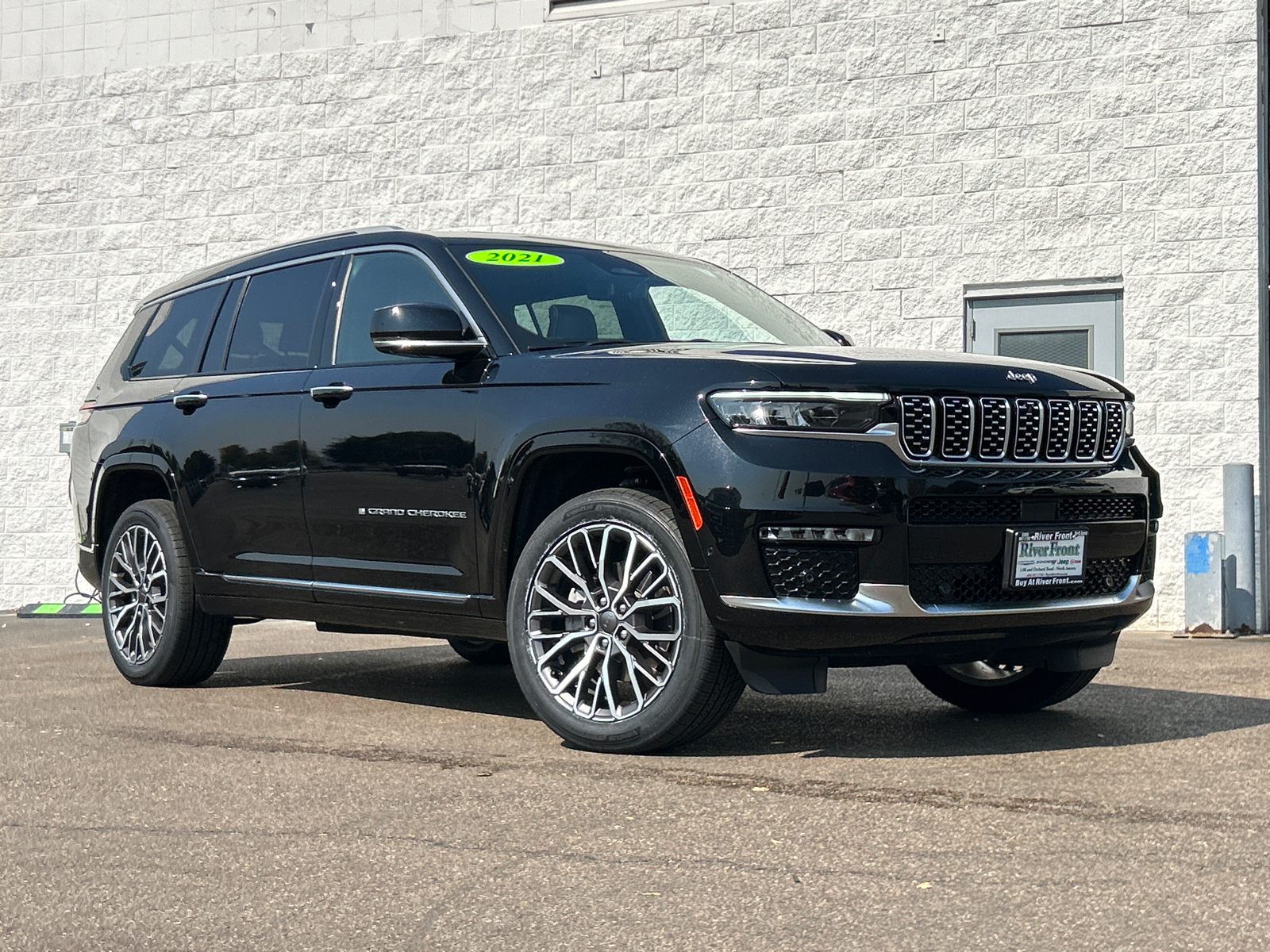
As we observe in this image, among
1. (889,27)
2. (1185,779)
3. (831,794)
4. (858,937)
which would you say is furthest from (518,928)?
(889,27)

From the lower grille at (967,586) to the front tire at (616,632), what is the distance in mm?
635

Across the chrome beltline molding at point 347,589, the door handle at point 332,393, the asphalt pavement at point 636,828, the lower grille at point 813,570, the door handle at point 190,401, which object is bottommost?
the asphalt pavement at point 636,828

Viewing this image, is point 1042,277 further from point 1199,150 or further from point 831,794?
point 831,794

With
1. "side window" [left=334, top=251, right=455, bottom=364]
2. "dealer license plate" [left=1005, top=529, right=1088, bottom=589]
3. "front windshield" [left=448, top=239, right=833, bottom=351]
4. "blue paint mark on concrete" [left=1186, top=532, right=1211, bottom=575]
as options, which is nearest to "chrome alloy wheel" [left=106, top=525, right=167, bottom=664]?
"side window" [left=334, top=251, right=455, bottom=364]

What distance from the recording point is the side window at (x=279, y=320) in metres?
6.62

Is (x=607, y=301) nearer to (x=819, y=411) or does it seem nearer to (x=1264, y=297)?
(x=819, y=411)

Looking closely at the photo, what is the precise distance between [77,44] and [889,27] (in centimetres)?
→ 733

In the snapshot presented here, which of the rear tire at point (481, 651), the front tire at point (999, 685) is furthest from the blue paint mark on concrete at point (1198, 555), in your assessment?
the rear tire at point (481, 651)

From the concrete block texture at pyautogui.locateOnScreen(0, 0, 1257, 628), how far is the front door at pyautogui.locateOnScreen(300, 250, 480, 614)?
568 centimetres

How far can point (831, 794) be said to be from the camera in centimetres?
448

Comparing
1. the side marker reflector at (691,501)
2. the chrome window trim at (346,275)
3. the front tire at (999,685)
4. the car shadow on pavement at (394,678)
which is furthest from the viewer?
the car shadow on pavement at (394,678)

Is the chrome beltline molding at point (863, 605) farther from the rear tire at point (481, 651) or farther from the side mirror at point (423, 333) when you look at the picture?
the rear tire at point (481, 651)

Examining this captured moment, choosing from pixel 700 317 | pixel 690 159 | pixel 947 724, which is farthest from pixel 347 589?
pixel 690 159

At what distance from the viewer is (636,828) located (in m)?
4.07
